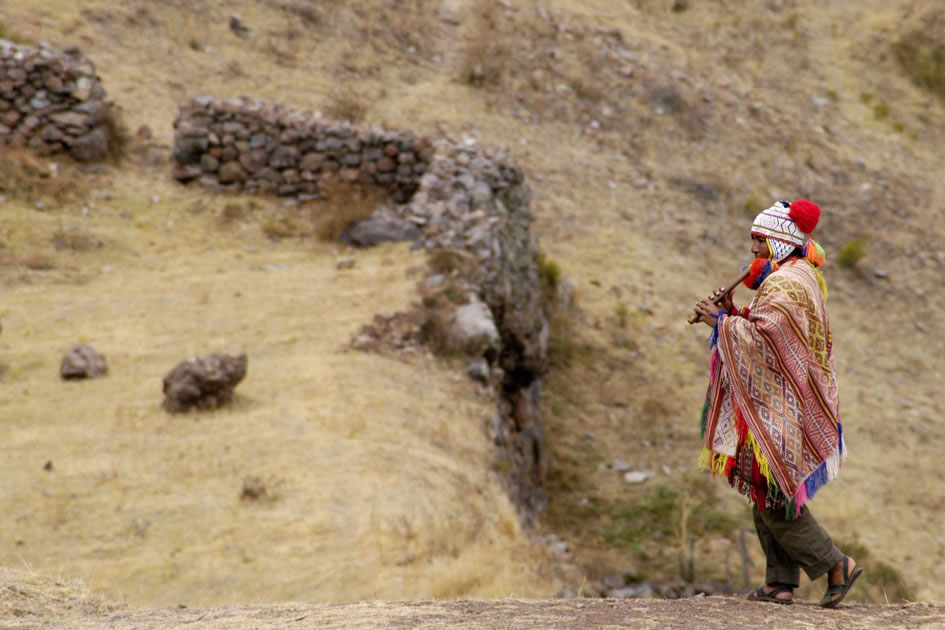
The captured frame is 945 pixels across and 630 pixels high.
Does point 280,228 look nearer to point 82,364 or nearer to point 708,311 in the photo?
point 82,364

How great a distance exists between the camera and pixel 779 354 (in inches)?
147

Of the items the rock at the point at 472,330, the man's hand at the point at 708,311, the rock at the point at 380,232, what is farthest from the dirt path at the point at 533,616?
the rock at the point at 380,232

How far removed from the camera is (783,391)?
375 cm

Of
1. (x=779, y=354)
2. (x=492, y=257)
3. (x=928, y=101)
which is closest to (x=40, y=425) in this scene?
(x=492, y=257)

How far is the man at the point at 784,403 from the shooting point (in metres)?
3.72

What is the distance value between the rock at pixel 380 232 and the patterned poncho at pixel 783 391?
6678 millimetres

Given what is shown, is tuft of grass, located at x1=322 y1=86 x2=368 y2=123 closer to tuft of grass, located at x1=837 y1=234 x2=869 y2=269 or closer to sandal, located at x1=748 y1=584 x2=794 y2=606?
tuft of grass, located at x1=837 y1=234 x2=869 y2=269

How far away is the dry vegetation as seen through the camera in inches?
242

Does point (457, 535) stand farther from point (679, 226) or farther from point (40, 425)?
point (679, 226)

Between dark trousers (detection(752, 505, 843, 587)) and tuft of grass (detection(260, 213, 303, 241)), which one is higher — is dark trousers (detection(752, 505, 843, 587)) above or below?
above

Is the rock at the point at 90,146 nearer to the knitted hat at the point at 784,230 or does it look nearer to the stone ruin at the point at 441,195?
the stone ruin at the point at 441,195

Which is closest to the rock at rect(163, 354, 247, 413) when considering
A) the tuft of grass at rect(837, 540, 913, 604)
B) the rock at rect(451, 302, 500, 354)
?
the rock at rect(451, 302, 500, 354)

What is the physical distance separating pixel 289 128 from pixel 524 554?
284 inches

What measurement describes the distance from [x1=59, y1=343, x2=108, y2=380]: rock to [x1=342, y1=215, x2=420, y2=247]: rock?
3.45 meters
